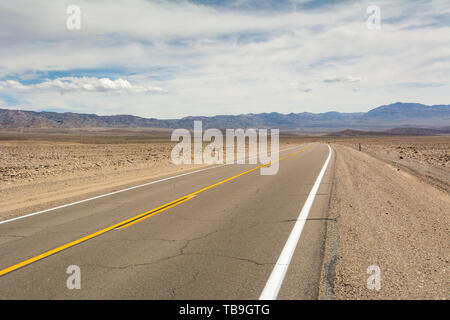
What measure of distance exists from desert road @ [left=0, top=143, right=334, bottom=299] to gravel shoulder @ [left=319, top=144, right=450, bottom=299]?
1.01 feet

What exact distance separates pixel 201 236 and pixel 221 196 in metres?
4.31

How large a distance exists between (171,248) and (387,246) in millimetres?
3767

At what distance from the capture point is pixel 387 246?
6164 millimetres

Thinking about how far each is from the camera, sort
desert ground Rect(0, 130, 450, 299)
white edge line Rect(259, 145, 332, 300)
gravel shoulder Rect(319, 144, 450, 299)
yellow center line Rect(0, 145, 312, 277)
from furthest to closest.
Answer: yellow center line Rect(0, 145, 312, 277) → desert ground Rect(0, 130, 450, 299) → gravel shoulder Rect(319, 144, 450, 299) → white edge line Rect(259, 145, 332, 300)

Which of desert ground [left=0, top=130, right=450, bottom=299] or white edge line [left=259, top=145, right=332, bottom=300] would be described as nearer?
white edge line [left=259, top=145, right=332, bottom=300]

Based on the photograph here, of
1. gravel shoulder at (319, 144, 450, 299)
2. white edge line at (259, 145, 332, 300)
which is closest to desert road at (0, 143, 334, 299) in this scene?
white edge line at (259, 145, 332, 300)

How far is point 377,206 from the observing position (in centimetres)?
955

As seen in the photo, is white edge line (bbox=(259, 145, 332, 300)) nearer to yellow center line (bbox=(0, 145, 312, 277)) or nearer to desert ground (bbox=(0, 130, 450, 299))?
desert ground (bbox=(0, 130, 450, 299))

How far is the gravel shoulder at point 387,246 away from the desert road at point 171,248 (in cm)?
31

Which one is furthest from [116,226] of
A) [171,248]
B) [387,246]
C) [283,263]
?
[387,246]

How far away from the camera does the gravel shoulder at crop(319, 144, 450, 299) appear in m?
4.50

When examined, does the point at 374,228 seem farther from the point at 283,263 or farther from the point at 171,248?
the point at 171,248
